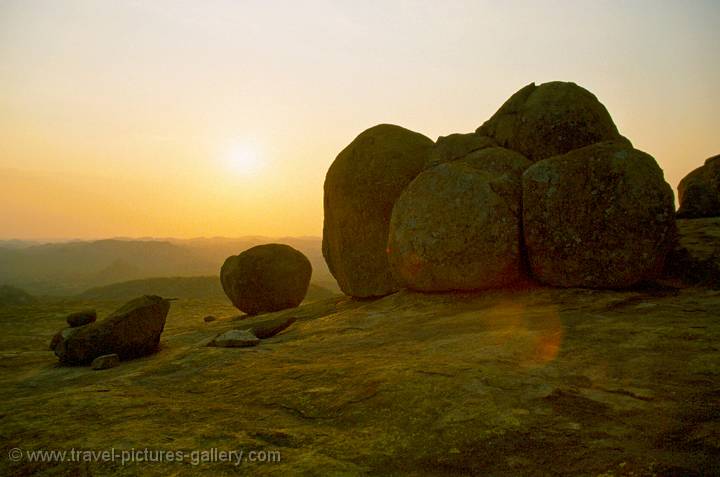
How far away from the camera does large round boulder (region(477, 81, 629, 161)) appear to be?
34.6ft

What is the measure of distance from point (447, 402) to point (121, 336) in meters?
9.08

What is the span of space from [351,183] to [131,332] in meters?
6.99

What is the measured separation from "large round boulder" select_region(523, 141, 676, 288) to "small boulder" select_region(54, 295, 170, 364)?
927cm

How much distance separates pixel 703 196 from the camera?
39.8 ft

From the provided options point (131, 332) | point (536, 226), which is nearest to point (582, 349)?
→ point (536, 226)

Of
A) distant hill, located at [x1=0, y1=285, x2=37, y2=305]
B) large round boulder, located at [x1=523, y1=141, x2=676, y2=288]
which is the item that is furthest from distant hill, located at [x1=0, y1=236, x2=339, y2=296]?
large round boulder, located at [x1=523, y1=141, x2=676, y2=288]

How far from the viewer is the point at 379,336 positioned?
8016 mm

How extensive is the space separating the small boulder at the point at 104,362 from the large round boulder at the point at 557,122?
10.6m

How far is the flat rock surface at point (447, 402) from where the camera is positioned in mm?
3273

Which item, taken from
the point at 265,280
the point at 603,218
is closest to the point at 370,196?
the point at 603,218

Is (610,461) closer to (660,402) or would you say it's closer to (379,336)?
(660,402)

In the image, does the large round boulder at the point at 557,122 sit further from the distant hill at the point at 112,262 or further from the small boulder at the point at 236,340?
the distant hill at the point at 112,262

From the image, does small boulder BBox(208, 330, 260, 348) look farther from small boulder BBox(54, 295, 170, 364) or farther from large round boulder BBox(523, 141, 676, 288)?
large round boulder BBox(523, 141, 676, 288)

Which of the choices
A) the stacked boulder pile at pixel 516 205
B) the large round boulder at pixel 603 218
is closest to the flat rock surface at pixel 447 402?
the large round boulder at pixel 603 218
